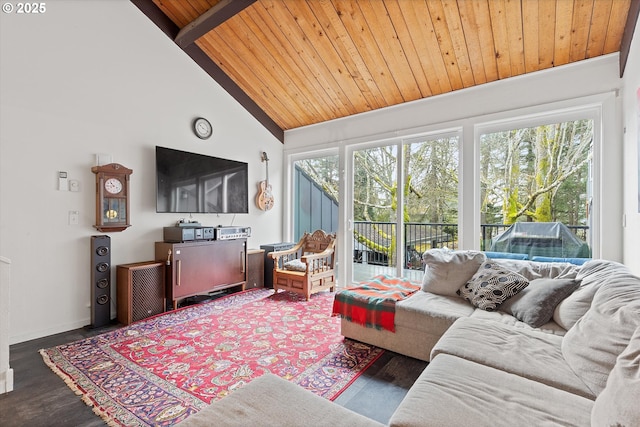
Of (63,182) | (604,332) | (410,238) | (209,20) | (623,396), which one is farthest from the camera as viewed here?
(410,238)

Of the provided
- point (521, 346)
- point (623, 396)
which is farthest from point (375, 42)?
point (623, 396)

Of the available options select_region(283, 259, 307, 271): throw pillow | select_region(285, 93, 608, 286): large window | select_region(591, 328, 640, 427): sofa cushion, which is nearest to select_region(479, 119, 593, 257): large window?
select_region(285, 93, 608, 286): large window

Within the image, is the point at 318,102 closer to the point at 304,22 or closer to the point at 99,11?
the point at 304,22

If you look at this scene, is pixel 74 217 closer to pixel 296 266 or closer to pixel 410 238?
pixel 296 266

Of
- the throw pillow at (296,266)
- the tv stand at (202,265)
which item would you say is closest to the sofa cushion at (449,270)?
the throw pillow at (296,266)

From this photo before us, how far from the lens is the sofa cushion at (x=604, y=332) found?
1.22 m

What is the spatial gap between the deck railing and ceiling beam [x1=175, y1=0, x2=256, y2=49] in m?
2.92

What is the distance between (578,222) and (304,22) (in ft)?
11.0

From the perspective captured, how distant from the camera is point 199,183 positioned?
149 inches

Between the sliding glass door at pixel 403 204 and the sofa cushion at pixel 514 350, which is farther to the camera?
the sliding glass door at pixel 403 204

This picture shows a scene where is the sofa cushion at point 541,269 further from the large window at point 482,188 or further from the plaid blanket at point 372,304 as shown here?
the plaid blanket at point 372,304

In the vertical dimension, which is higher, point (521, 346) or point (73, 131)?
point (73, 131)

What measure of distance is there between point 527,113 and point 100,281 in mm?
4521

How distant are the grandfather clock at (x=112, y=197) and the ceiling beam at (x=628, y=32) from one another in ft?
14.5
